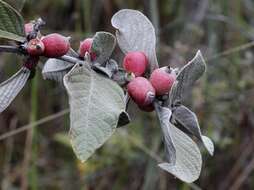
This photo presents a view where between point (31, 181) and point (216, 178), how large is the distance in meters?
0.61

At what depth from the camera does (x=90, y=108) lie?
46cm

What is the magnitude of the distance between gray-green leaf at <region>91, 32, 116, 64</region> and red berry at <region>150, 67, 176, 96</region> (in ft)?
0.17

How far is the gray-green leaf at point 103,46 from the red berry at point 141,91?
42mm

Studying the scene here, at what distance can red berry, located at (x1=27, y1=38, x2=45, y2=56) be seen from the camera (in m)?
0.54

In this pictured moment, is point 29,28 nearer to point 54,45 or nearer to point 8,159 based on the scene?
point 54,45

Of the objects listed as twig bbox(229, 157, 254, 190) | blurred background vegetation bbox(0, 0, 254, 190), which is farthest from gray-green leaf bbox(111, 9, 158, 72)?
twig bbox(229, 157, 254, 190)

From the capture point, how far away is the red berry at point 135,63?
0.57m

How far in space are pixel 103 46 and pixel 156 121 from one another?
1.30 meters

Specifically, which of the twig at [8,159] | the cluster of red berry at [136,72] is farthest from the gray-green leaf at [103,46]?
the twig at [8,159]

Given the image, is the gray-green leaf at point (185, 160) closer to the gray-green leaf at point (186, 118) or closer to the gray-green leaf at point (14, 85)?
the gray-green leaf at point (186, 118)

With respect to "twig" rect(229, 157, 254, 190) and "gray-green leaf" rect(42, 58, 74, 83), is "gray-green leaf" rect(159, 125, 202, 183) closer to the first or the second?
"gray-green leaf" rect(42, 58, 74, 83)

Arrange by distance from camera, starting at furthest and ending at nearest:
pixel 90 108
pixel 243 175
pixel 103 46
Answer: pixel 243 175 → pixel 103 46 → pixel 90 108

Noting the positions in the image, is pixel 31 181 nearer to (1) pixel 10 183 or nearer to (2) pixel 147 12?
(1) pixel 10 183

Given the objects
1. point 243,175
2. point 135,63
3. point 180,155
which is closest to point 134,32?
point 135,63
